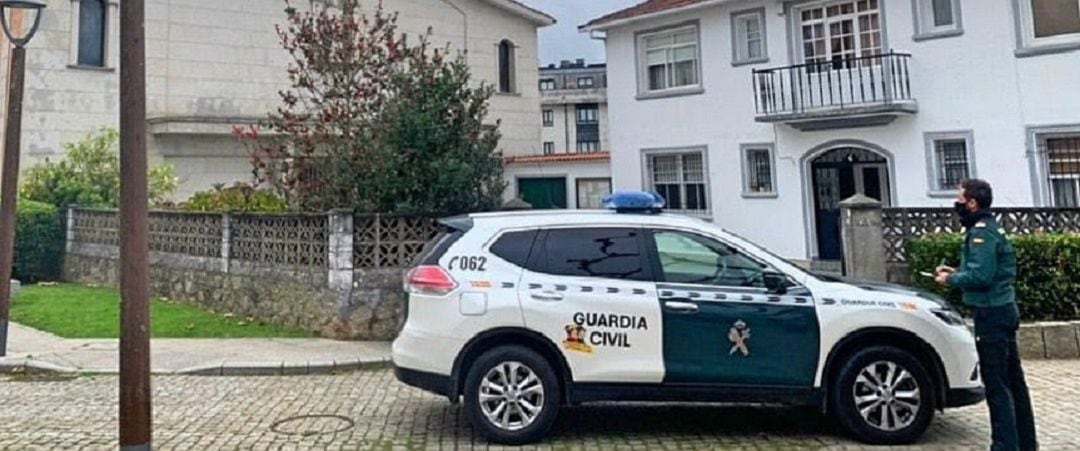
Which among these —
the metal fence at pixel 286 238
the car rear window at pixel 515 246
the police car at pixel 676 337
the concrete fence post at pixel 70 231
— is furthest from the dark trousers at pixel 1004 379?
the concrete fence post at pixel 70 231

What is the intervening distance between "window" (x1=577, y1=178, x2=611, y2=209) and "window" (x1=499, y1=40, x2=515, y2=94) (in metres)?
6.64

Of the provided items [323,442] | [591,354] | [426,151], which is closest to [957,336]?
[591,354]

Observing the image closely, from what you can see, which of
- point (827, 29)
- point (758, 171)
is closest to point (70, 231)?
point (758, 171)

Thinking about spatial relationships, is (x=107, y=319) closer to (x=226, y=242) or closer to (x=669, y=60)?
(x=226, y=242)

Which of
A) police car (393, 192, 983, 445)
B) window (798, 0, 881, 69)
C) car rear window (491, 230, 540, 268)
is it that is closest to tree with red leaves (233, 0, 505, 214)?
car rear window (491, 230, 540, 268)

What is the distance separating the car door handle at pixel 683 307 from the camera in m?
5.84

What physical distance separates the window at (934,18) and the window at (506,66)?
15120mm

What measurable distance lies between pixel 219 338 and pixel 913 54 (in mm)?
14619

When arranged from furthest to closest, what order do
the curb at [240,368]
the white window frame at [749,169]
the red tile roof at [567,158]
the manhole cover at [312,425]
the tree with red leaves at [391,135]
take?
the red tile roof at [567,158]
the white window frame at [749,169]
the tree with red leaves at [391,135]
the curb at [240,368]
the manhole cover at [312,425]

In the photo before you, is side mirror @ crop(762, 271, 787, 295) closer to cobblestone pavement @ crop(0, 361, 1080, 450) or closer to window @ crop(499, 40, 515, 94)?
cobblestone pavement @ crop(0, 361, 1080, 450)

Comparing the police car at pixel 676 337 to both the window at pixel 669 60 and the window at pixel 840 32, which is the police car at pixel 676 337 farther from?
the window at pixel 669 60

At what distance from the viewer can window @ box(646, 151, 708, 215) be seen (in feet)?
62.1

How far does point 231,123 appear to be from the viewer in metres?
20.7

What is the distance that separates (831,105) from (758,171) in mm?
2483
